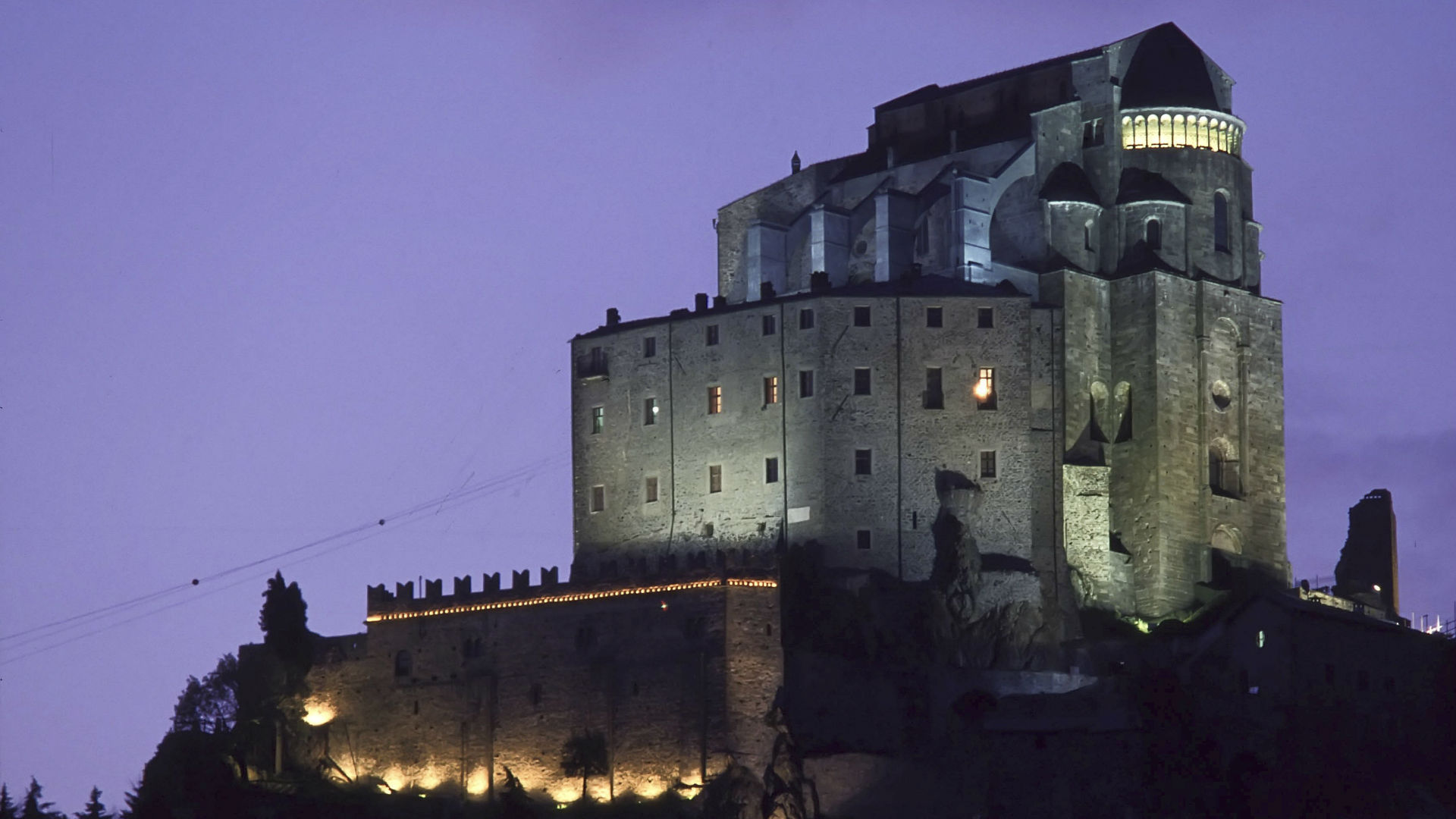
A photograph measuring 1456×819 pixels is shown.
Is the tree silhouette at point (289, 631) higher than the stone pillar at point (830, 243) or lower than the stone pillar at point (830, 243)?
lower

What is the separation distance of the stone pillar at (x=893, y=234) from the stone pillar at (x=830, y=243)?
1989 millimetres

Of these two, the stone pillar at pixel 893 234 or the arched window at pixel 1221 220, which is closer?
the stone pillar at pixel 893 234

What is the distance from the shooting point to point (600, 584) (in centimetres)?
10581

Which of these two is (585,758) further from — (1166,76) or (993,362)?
(1166,76)

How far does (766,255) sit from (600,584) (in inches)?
875

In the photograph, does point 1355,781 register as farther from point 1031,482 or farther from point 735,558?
point 735,558

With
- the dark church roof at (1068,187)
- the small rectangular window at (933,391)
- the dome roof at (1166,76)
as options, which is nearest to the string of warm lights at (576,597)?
the small rectangular window at (933,391)

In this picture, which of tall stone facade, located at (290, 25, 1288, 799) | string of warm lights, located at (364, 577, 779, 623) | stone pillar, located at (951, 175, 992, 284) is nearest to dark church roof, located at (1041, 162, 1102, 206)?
tall stone facade, located at (290, 25, 1288, 799)

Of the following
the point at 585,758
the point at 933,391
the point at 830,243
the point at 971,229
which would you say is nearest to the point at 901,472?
the point at 933,391

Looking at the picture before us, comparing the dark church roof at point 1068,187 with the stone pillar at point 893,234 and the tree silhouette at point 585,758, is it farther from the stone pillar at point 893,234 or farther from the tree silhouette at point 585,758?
the tree silhouette at point 585,758

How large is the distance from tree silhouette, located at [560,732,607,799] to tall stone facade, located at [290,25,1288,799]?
0.30 meters

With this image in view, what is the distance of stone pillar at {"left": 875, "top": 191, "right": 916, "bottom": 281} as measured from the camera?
119m

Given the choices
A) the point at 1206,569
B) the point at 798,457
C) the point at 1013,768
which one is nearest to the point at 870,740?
the point at 1013,768

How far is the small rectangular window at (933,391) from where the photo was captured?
112 metres
